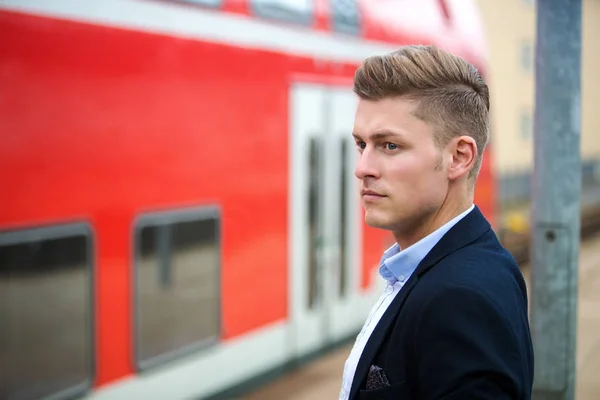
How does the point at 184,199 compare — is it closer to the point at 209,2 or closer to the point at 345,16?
the point at 209,2

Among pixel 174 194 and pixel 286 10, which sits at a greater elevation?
pixel 286 10

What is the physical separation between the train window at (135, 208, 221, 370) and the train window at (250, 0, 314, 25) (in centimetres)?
134

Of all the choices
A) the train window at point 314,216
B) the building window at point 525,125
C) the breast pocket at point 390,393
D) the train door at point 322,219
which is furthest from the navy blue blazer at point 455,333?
the building window at point 525,125

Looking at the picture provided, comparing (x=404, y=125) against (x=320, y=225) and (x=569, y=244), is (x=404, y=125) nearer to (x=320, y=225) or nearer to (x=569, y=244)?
(x=569, y=244)

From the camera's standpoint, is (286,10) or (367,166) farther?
(286,10)

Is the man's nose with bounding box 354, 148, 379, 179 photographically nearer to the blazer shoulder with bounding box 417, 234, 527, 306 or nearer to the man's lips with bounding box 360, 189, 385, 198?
the man's lips with bounding box 360, 189, 385, 198

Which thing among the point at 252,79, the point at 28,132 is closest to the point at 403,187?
the point at 28,132

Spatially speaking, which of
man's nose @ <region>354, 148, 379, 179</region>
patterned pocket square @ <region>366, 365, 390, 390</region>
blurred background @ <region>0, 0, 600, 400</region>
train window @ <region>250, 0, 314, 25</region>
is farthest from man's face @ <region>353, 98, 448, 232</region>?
train window @ <region>250, 0, 314, 25</region>

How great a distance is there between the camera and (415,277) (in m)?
1.49

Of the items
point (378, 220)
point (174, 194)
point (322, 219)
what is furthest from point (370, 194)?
point (322, 219)

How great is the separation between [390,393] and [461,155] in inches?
18.5

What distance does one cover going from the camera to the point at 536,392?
11.1 ft

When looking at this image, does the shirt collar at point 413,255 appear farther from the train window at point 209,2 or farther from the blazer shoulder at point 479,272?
the train window at point 209,2

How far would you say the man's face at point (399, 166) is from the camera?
1.55 metres
